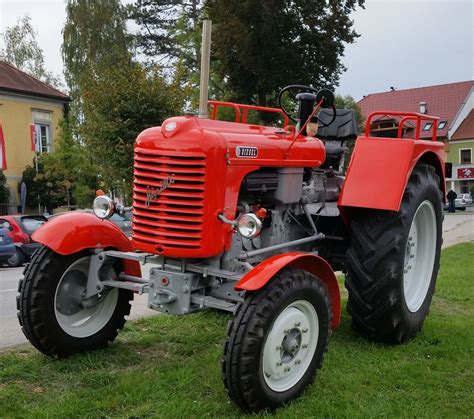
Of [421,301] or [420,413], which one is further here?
[421,301]

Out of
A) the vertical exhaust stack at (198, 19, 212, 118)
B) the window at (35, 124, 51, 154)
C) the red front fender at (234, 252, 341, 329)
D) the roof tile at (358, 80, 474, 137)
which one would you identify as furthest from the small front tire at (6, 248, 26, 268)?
the roof tile at (358, 80, 474, 137)

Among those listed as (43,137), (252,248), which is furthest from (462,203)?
(252,248)

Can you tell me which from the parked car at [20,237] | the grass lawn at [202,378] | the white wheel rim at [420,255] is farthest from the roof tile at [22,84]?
the white wheel rim at [420,255]

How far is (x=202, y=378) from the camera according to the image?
13.2ft

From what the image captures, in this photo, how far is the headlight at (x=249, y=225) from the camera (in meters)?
3.64

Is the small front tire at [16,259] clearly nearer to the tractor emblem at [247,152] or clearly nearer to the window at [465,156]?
the tractor emblem at [247,152]

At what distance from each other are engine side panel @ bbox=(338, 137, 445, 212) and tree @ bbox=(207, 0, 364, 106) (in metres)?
20.7

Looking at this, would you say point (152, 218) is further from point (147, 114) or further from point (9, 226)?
point (147, 114)

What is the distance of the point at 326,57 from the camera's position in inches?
1016

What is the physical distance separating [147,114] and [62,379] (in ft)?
61.7

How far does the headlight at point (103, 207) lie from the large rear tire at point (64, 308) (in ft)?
1.05

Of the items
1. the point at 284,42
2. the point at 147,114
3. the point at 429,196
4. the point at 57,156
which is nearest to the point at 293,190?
the point at 429,196

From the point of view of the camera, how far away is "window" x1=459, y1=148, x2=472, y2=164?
49.8m

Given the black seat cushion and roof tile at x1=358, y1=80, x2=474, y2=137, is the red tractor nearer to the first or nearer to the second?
the black seat cushion
